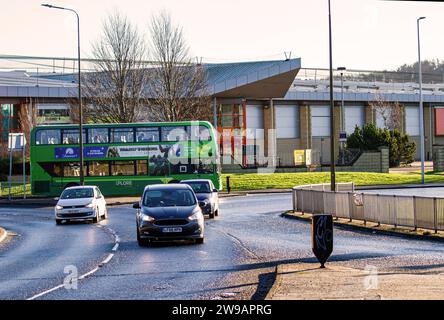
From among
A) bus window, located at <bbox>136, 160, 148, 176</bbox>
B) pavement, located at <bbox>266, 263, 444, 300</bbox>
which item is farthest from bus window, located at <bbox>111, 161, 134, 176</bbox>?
pavement, located at <bbox>266, 263, 444, 300</bbox>

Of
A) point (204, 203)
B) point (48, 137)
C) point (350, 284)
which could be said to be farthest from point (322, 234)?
point (48, 137)

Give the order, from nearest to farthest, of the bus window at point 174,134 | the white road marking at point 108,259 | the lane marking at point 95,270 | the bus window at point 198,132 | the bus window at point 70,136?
the lane marking at point 95,270
the white road marking at point 108,259
the bus window at point 198,132
the bus window at point 174,134
the bus window at point 70,136

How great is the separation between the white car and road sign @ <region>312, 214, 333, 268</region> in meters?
18.1

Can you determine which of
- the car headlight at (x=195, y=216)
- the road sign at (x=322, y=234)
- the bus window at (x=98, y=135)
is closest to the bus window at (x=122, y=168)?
the bus window at (x=98, y=135)

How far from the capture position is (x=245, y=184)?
2437 inches

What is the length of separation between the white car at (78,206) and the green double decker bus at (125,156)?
15.8m

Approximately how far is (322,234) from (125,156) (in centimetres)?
3461

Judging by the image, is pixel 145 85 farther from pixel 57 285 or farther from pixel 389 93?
pixel 57 285

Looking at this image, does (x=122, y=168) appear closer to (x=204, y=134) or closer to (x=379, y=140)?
(x=204, y=134)

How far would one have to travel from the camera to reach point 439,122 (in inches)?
3949

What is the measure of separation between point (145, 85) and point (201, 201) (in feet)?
116

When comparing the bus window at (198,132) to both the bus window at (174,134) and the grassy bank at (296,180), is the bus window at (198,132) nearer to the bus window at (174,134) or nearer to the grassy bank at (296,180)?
the bus window at (174,134)

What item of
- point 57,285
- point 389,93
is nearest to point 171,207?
point 57,285

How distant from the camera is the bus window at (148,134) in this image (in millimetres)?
50031
